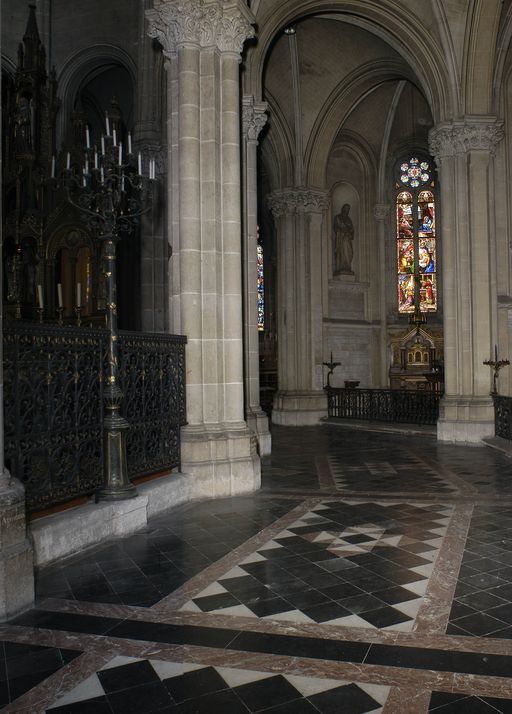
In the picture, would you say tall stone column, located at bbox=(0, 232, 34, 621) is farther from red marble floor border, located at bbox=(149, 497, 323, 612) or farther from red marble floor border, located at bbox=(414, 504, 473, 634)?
red marble floor border, located at bbox=(414, 504, 473, 634)

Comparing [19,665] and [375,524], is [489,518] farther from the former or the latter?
[19,665]

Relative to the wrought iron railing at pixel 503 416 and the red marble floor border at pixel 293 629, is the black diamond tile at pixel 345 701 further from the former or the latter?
the wrought iron railing at pixel 503 416

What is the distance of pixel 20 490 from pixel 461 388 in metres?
12.8

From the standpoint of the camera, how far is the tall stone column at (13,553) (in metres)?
4.49

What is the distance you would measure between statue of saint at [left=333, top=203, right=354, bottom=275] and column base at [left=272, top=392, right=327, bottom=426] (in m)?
6.89

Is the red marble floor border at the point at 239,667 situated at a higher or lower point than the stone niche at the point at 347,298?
lower


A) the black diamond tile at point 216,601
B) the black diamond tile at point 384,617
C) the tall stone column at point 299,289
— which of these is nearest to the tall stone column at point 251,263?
the black diamond tile at point 216,601

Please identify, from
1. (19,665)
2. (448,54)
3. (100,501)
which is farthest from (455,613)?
(448,54)

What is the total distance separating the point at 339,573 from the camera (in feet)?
17.7

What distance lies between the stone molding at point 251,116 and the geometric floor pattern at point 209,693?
11134mm

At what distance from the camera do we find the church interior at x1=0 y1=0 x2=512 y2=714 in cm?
389

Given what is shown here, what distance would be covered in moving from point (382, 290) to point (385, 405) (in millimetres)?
8870

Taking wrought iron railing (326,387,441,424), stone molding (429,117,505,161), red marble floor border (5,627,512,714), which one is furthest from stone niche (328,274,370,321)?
red marble floor border (5,627,512,714)

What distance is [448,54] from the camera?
15773 mm
